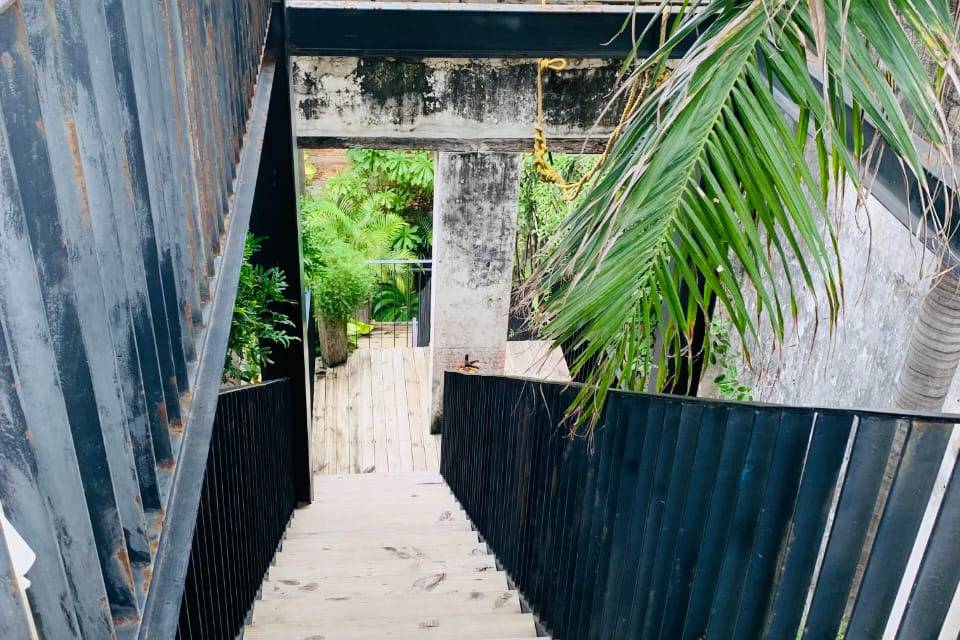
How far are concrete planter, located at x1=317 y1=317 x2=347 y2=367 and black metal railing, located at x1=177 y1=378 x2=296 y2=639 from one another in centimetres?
314

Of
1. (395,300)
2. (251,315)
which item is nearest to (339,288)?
(395,300)

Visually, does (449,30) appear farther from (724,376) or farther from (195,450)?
(724,376)

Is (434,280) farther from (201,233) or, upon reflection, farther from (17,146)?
(17,146)

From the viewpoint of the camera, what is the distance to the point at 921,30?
1.34 m

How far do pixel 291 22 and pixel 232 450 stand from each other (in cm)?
175

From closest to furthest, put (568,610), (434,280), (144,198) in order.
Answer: (144,198) < (568,610) < (434,280)

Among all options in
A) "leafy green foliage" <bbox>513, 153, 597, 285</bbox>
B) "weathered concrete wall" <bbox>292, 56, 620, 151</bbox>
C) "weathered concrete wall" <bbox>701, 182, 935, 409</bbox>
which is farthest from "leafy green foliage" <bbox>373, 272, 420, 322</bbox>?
"weathered concrete wall" <bbox>701, 182, 935, 409</bbox>

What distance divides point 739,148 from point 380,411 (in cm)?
590

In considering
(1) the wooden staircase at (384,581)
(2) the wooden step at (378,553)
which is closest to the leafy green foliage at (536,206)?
(1) the wooden staircase at (384,581)

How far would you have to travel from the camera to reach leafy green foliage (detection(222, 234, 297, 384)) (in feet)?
11.0

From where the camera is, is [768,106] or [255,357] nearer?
[768,106]

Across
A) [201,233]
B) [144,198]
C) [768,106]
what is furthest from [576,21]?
[144,198]

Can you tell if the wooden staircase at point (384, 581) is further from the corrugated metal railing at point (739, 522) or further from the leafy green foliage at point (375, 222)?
the leafy green foliage at point (375, 222)

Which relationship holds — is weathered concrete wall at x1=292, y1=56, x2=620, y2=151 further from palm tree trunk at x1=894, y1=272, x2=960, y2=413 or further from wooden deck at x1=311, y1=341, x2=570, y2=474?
palm tree trunk at x1=894, y1=272, x2=960, y2=413
